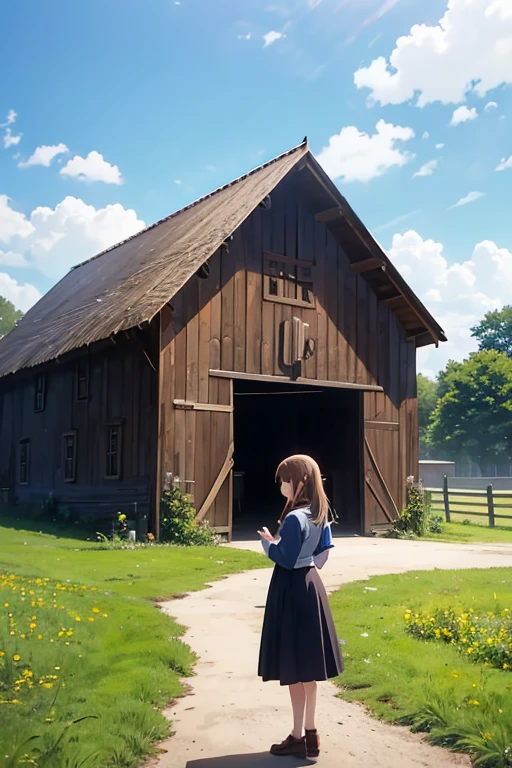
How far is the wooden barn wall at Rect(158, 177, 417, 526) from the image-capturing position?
17672 mm

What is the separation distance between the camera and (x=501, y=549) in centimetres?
1747

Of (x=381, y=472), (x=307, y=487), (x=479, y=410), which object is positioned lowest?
(x=307, y=487)

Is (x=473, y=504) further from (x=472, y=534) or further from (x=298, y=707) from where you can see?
(x=298, y=707)

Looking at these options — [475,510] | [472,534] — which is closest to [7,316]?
[475,510]

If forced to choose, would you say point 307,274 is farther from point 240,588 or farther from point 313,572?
point 313,572

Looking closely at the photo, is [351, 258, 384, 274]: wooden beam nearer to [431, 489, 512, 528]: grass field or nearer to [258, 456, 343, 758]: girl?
[431, 489, 512, 528]: grass field

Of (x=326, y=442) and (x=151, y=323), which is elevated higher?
(x=151, y=323)

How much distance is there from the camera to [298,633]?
5254 millimetres

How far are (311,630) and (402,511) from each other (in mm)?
17415

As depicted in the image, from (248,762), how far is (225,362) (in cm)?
1401

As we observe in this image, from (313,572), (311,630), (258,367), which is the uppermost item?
(258,367)

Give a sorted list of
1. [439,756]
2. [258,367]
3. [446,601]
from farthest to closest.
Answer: [258,367], [446,601], [439,756]

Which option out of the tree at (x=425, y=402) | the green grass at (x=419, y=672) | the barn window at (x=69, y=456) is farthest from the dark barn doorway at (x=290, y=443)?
the tree at (x=425, y=402)

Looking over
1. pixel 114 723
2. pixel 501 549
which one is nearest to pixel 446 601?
pixel 114 723
